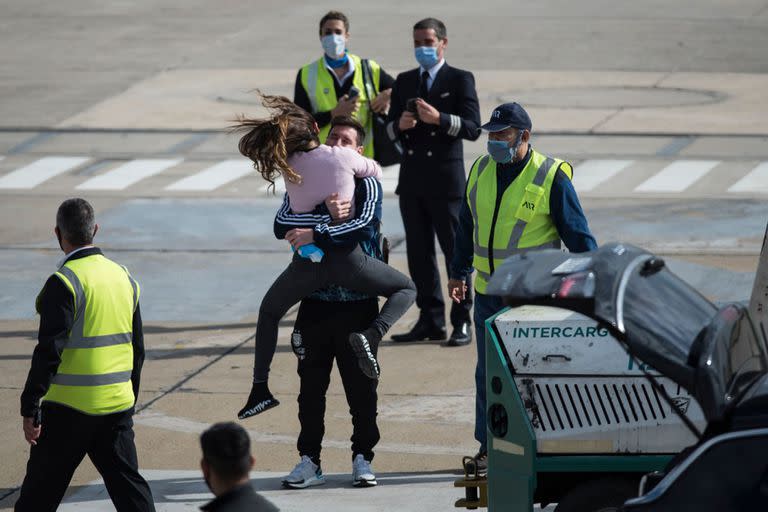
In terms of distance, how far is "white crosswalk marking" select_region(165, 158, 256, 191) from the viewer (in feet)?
55.9

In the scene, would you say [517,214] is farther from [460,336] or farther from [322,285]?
[460,336]

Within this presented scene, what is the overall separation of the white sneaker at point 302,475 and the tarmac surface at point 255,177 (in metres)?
0.07

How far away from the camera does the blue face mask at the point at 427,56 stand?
1098 centimetres

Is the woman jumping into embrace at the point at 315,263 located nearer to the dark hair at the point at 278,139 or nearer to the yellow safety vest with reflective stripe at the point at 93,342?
the dark hair at the point at 278,139

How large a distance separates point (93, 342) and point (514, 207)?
2.39 m

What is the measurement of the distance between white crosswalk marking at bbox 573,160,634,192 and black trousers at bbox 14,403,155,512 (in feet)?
33.0

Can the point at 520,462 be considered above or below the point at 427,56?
below

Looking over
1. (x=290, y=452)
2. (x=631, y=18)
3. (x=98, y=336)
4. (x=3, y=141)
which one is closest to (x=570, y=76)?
(x=631, y=18)

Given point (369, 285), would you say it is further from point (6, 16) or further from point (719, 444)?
point (6, 16)

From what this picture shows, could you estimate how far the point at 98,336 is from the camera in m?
6.86

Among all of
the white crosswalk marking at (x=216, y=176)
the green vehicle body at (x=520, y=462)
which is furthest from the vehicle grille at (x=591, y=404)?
the white crosswalk marking at (x=216, y=176)

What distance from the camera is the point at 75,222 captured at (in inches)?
269

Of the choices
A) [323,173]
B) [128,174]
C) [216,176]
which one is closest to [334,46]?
[323,173]

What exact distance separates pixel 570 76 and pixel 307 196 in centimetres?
1578
